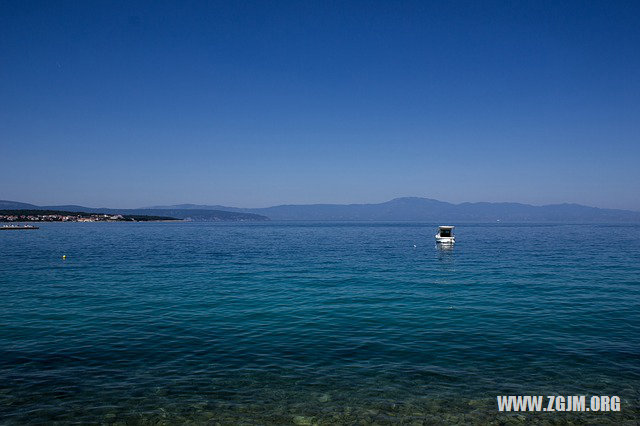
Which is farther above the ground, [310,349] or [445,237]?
[445,237]

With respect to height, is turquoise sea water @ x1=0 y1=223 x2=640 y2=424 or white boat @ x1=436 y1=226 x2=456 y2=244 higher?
white boat @ x1=436 y1=226 x2=456 y2=244

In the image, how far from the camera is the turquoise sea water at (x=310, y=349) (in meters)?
13.9

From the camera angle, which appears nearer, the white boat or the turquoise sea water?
the turquoise sea water

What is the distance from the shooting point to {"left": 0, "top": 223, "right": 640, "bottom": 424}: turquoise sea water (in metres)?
13.9

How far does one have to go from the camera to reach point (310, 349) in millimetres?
19875

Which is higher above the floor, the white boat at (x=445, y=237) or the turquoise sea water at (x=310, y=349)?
the white boat at (x=445, y=237)

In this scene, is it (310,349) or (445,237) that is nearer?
(310,349)

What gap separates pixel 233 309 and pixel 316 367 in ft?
40.3

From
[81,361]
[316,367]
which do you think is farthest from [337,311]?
[81,361]

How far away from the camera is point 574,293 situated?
3384 cm

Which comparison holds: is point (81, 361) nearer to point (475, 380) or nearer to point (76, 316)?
point (76, 316)

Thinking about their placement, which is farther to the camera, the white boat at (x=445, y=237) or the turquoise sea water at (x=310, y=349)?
the white boat at (x=445, y=237)

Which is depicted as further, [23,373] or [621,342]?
[621,342]

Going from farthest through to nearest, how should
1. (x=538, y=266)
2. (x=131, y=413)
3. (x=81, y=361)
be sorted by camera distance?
(x=538, y=266), (x=81, y=361), (x=131, y=413)
